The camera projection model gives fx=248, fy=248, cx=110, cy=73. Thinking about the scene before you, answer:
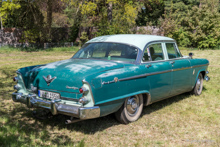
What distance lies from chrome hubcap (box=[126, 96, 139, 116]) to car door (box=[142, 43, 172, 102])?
1.29 ft

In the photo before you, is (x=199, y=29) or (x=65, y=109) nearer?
(x=65, y=109)

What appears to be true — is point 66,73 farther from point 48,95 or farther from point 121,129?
point 121,129

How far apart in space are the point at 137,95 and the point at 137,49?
0.94m

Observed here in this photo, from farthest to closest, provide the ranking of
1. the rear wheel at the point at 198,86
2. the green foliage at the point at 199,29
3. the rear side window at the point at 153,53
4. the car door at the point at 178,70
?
the green foliage at the point at 199,29, the rear wheel at the point at 198,86, the car door at the point at 178,70, the rear side window at the point at 153,53

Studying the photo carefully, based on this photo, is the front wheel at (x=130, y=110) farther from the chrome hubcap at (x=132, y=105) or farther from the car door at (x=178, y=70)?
the car door at (x=178, y=70)

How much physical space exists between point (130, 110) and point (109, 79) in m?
1.01

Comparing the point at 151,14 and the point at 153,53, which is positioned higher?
the point at 151,14

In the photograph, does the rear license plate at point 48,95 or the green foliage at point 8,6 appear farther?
the green foliage at point 8,6

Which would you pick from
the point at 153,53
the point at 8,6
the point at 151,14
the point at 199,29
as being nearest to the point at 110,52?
the point at 153,53

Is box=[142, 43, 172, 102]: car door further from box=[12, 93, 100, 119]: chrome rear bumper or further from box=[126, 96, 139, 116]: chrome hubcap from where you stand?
box=[12, 93, 100, 119]: chrome rear bumper

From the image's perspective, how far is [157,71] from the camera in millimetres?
5125

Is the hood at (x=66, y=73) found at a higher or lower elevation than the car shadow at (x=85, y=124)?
higher

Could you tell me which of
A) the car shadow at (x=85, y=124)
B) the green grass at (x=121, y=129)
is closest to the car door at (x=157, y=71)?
the green grass at (x=121, y=129)

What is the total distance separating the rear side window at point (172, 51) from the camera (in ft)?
19.3
